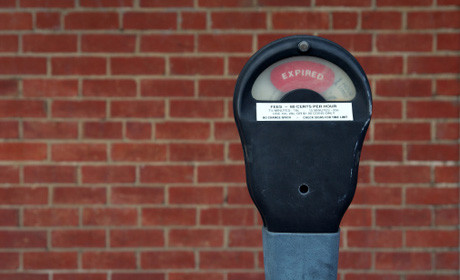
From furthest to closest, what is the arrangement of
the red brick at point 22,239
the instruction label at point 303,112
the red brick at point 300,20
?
the red brick at point 22,239 < the red brick at point 300,20 < the instruction label at point 303,112

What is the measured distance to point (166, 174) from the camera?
2.77 metres

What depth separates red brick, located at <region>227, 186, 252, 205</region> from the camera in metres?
2.76

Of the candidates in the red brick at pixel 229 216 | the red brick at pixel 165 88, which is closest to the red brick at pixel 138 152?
the red brick at pixel 165 88

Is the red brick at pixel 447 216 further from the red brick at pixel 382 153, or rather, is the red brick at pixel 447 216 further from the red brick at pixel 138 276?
the red brick at pixel 138 276

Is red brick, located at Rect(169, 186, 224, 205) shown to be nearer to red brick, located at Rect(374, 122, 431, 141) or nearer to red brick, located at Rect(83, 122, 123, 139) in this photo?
red brick, located at Rect(83, 122, 123, 139)

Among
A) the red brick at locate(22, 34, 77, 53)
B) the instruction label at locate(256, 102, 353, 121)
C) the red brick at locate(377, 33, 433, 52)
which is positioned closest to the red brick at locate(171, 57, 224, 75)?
the red brick at locate(22, 34, 77, 53)

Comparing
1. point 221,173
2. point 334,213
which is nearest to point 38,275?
point 221,173

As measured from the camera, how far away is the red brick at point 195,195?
9.09 feet

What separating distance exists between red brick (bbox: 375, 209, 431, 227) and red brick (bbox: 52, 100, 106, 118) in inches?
62.6

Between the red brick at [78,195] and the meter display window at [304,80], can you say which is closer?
the meter display window at [304,80]

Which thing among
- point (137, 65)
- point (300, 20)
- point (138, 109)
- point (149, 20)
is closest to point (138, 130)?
point (138, 109)

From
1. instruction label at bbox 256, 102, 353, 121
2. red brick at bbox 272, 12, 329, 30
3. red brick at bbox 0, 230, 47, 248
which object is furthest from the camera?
red brick at bbox 0, 230, 47, 248

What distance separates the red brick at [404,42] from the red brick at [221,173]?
0.99 meters

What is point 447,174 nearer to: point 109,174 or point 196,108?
point 196,108
